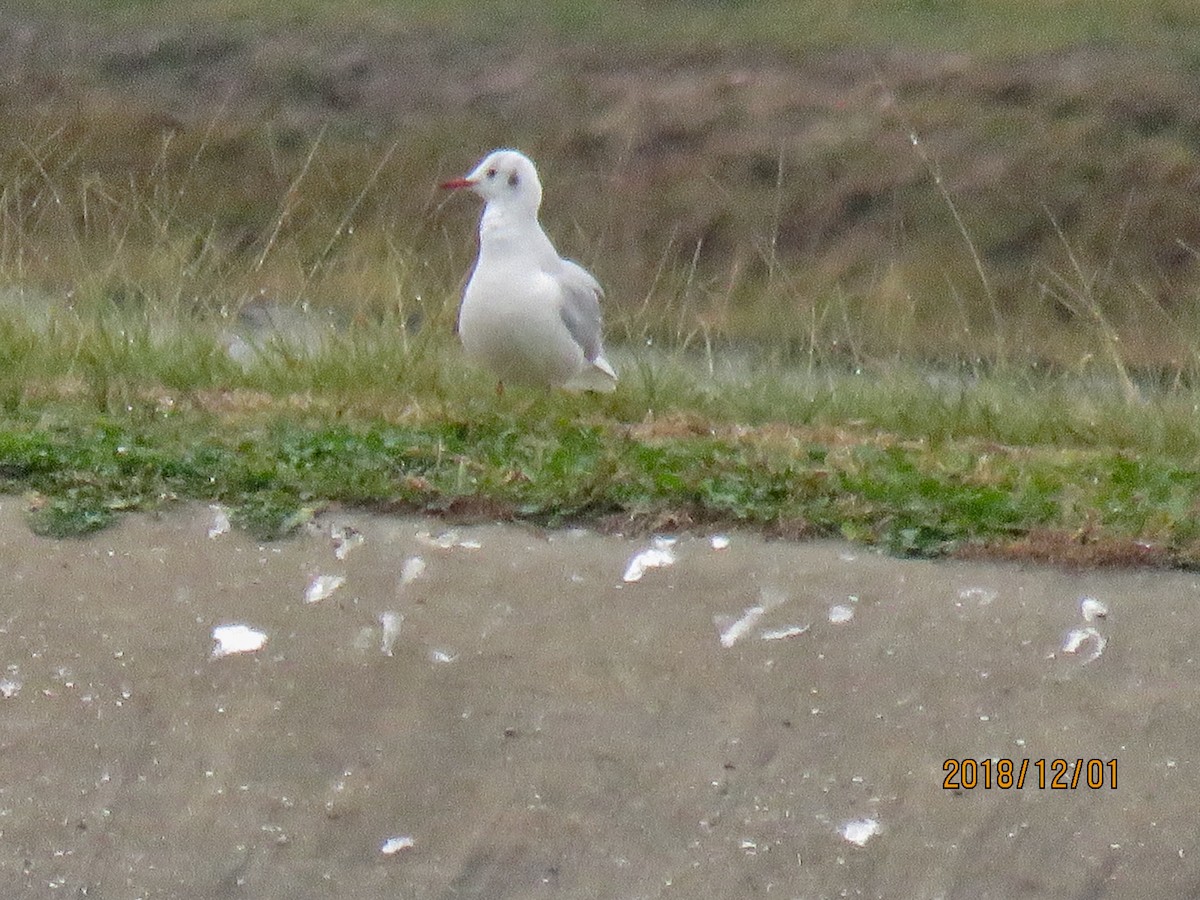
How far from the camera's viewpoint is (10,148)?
48.2ft

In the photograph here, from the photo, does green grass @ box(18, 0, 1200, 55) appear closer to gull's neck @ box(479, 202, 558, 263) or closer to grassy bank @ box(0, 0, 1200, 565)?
grassy bank @ box(0, 0, 1200, 565)

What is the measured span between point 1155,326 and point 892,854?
10038 mm

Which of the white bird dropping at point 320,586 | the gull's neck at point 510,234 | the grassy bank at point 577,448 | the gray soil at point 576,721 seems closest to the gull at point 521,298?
the gull's neck at point 510,234

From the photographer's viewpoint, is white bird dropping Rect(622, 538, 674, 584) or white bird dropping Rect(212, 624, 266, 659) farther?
white bird dropping Rect(622, 538, 674, 584)

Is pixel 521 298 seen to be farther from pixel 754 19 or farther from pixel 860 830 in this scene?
pixel 754 19

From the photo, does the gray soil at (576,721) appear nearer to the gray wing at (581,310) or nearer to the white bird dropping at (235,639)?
the white bird dropping at (235,639)

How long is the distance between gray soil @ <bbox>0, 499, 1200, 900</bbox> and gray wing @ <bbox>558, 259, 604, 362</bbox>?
6.03 ft

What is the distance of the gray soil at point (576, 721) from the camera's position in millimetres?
4270

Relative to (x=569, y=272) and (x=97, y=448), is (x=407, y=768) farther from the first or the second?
(x=569, y=272)

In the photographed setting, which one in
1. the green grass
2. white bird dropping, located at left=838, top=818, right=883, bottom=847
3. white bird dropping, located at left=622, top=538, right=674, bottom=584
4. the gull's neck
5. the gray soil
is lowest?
the green grass

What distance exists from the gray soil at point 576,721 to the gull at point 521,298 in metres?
1.59

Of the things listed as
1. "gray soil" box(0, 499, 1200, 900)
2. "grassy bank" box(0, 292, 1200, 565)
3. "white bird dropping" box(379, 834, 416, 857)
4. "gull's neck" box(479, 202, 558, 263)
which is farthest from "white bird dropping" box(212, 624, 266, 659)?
"gull's neck" box(479, 202, 558, 263)

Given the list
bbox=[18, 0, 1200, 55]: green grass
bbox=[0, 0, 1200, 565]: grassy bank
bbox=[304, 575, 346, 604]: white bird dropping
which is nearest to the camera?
bbox=[304, 575, 346, 604]: white bird dropping

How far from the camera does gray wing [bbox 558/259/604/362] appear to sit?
686 centimetres
